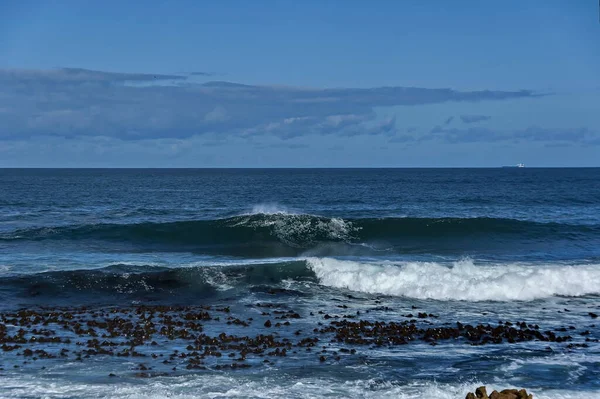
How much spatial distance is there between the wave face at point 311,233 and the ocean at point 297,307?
18 centimetres

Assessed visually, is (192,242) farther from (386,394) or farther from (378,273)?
(386,394)

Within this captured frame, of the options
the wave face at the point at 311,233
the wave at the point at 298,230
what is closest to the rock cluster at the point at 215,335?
the wave face at the point at 311,233

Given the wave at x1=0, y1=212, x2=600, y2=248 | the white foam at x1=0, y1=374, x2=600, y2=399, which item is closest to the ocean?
the white foam at x1=0, y1=374, x2=600, y2=399

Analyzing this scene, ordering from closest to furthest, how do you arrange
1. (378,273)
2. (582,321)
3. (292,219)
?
(582,321) < (378,273) < (292,219)

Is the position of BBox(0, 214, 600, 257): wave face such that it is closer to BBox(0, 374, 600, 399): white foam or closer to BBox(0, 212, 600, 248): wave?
BBox(0, 212, 600, 248): wave

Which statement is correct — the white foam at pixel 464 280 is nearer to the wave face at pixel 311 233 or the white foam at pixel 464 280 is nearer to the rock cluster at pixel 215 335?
the rock cluster at pixel 215 335

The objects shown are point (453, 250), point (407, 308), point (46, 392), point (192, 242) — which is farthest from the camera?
point (192, 242)

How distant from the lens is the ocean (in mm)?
15172

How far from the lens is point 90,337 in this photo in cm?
1866

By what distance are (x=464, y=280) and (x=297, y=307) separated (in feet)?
26.0

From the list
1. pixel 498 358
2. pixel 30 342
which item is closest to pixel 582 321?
pixel 498 358

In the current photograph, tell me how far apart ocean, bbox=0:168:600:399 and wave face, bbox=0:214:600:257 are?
0.18 m

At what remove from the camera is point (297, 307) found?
2298 centimetres

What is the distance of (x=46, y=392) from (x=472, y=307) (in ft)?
49.8
